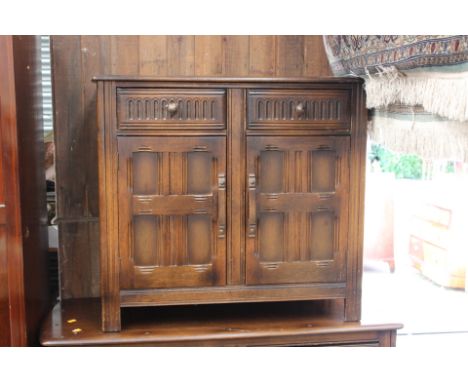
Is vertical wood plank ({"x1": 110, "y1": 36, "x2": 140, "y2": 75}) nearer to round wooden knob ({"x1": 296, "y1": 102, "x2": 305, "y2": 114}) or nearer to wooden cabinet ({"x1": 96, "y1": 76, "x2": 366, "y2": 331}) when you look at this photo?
wooden cabinet ({"x1": 96, "y1": 76, "x2": 366, "y2": 331})

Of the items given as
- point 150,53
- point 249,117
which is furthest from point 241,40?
point 249,117

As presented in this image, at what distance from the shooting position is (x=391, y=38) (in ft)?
5.25

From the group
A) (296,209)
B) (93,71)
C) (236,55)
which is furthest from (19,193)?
(236,55)

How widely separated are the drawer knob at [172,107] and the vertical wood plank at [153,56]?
0.46 m

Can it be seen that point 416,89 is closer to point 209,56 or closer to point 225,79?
point 225,79

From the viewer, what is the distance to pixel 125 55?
2.23 meters

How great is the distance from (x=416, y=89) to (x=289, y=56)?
818 mm

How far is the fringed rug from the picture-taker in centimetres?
142

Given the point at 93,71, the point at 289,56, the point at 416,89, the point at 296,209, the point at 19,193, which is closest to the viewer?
the point at 416,89

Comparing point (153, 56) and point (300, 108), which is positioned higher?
point (153, 56)

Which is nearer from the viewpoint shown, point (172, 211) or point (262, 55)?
point (172, 211)

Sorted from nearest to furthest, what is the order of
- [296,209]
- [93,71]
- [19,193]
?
[19,193] → [296,209] → [93,71]

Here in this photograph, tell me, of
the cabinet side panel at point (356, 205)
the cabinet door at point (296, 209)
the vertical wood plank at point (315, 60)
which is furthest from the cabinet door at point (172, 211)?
the vertical wood plank at point (315, 60)

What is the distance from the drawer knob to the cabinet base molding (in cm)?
76
